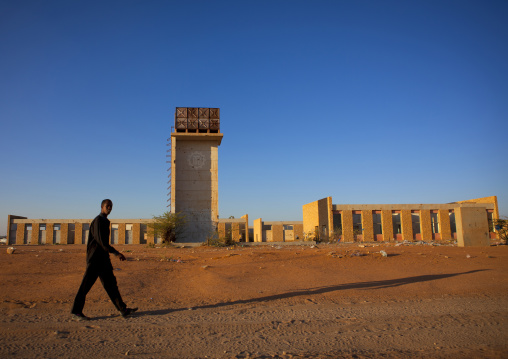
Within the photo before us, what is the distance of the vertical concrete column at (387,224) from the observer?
34.7 m

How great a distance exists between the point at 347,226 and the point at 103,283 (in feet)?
104

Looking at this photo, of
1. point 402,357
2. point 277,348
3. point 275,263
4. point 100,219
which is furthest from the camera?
point 275,263

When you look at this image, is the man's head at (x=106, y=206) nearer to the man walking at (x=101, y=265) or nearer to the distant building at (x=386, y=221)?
the man walking at (x=101, y=265)

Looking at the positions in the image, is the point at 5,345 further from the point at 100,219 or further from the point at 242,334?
the point at 242,334

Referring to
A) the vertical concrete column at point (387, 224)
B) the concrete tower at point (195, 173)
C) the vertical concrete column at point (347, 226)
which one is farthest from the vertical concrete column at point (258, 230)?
the vertical concrete column at point (387, 224)

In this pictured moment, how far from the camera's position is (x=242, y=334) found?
13.8 feet

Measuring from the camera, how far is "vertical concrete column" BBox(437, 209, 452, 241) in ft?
118

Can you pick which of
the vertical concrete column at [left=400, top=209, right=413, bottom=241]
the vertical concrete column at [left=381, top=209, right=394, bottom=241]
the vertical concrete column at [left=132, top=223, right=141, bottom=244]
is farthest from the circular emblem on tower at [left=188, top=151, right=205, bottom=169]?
the vertical concrete column at [left=400, top=209, right=413, bottom=241]

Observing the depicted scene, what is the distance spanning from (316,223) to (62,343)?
34.7 meters

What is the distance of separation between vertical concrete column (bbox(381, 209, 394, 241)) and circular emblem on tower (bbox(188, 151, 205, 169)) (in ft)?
63.0

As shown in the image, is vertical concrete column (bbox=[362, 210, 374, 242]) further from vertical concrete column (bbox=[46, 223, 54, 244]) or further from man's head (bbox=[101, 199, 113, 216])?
vertical concrete column (bbox=[46, 223, 54, 244])

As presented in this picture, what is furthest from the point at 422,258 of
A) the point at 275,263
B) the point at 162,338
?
the point at 162,338

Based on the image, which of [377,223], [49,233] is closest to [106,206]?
[377,223]

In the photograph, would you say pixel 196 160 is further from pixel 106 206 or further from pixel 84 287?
pixel 84 287
